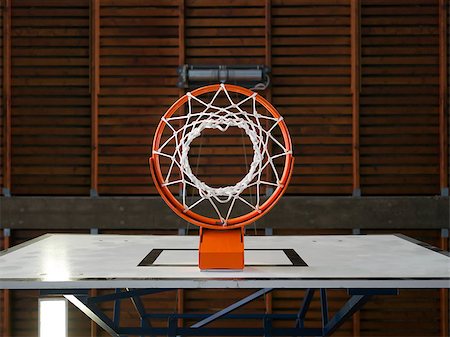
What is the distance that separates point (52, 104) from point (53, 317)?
14.2 feet

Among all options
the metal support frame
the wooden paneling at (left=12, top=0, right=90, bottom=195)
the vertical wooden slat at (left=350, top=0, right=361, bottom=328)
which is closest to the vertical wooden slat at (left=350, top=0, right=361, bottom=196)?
the vertical wooden slat at (left=350, top=0, right=361, bottom=328)

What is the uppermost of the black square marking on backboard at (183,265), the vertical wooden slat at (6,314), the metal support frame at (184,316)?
the black square marking on backboard at (183,265)

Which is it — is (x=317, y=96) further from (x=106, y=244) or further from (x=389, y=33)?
(x=106, y=244)

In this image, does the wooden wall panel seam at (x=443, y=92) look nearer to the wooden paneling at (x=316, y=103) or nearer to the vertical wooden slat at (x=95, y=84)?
the wooden paneling at (x=316, y=103)

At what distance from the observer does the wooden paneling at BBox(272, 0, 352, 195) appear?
21.7ft

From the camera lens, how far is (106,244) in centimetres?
440

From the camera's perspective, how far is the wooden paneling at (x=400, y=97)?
6.61m

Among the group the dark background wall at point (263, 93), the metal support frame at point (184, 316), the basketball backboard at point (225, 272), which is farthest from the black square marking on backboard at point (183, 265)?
the dark background wall at point (263, 93)

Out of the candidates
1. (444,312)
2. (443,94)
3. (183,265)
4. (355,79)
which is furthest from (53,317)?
(443,94)

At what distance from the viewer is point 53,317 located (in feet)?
9.35

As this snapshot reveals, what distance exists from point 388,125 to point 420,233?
4.52 feet

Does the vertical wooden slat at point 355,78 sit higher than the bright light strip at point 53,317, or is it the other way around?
the vertical wooden slat at point 355,78

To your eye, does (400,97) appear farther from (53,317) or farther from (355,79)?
(53,317)

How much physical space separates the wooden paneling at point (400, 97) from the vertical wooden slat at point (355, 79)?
0.10 metres
